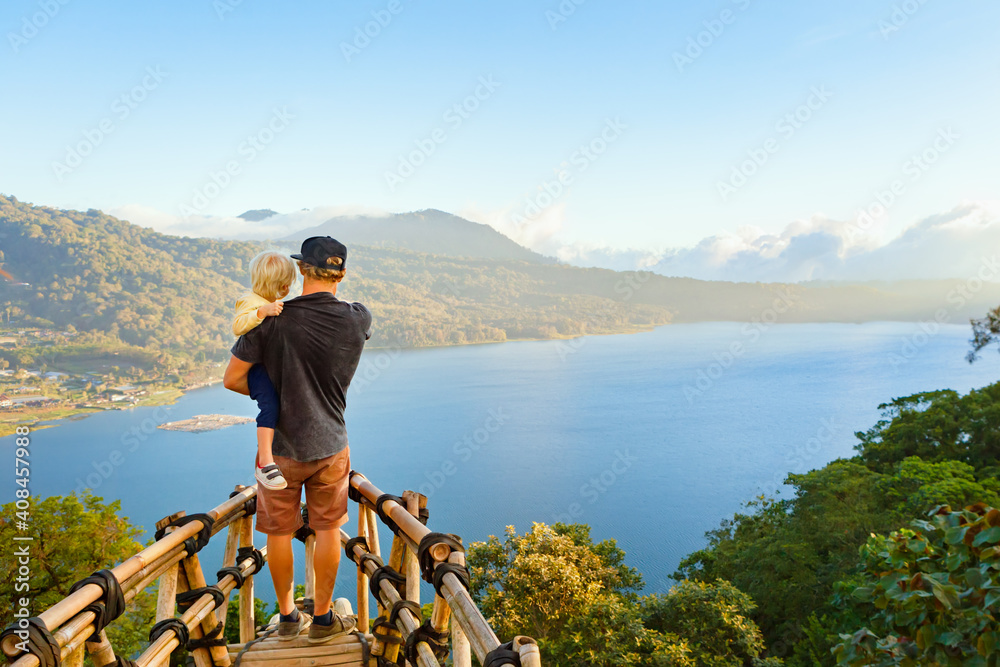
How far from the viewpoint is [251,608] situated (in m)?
2.61

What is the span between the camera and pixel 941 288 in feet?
552

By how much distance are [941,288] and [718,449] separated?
162m

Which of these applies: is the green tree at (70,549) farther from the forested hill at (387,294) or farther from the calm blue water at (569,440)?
the forested hill at (387,294)

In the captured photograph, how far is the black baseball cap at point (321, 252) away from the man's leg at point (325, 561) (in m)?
0.94

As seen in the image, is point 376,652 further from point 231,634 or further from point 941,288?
point 941,288

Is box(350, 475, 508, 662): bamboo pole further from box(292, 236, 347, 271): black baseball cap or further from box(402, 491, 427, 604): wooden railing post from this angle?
box(292, 236, 347, 271): black baseball cap

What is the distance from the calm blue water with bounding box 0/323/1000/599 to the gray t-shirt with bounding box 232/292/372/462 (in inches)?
1184

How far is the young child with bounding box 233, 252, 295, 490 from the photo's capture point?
6.01ft

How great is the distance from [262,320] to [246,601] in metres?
1.49

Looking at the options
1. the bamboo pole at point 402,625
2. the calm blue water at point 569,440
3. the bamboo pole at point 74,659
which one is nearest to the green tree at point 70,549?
the bamboo pole at point 402,625

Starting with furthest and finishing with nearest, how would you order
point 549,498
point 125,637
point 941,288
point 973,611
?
point 941,288 < point 549,498 < point 125,637 < point 973,611

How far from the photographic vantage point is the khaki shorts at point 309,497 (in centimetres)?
202

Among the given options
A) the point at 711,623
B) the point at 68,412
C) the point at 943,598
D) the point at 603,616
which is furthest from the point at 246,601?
the point at 68,412

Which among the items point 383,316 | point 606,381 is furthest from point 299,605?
point 383,316
